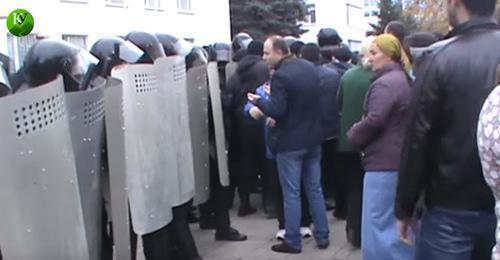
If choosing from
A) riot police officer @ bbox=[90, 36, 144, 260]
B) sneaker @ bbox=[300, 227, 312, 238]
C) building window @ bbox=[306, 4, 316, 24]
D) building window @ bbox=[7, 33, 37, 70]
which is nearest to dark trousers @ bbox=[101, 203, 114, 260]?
riot police officer @ bbox=[90, 36, 144, 260]

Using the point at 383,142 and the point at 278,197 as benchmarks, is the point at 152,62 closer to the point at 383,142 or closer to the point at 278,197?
the point at 383,142

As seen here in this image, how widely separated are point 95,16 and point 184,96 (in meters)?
23.9

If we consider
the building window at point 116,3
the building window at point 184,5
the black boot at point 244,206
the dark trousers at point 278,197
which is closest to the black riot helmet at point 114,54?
the dark trousers at point 278,197

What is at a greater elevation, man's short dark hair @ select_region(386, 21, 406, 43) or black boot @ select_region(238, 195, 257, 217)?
man's short dark hair @ select_region(386, 21, 406, 43)

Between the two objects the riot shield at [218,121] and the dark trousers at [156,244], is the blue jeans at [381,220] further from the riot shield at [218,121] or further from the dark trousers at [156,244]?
the riot shield at [218,121]

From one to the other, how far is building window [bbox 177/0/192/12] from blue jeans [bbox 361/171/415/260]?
30.7 meters

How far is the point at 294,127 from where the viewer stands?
6.41 metres

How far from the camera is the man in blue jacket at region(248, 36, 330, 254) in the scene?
634 cm

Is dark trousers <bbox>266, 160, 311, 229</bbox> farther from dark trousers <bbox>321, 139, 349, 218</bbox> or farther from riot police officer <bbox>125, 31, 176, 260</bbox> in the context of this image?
riot police officer <bbox>125, 31, 176, 260</bbox>

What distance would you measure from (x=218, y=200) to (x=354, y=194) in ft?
4.06

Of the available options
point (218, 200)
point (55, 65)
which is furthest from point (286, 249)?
point (55, 65)

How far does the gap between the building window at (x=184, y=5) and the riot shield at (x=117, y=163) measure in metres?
31.3

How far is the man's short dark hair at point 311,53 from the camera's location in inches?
318

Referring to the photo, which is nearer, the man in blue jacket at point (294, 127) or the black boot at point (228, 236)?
the man in blue jacket at point (294, 127)
